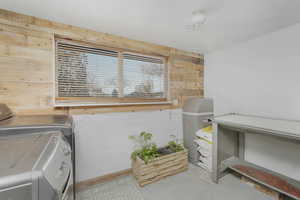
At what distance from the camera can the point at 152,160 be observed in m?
1.80

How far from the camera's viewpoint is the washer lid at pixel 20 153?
498mm

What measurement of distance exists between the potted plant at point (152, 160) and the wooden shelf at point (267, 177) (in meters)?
0.65

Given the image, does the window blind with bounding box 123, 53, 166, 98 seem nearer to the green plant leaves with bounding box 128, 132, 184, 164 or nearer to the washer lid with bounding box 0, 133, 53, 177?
the green plant leaves with bounding box 128, 132, 184, 164

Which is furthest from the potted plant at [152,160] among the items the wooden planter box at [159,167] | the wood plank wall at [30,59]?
the wood plank wall at [30,59]

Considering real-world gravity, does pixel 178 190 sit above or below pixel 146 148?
below

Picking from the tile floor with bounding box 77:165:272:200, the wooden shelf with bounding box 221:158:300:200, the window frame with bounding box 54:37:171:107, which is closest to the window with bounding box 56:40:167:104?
the window frame with bounding box 54:37:171:107

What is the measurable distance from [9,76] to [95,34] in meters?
1.07

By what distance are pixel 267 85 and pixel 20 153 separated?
270 cm

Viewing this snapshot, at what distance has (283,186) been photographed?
1484mm

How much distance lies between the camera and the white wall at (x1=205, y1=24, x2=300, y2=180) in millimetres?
1672

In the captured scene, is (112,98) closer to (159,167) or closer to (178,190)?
(159,167)

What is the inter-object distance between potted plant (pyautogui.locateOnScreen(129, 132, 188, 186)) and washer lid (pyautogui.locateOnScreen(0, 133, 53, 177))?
51.0 inches

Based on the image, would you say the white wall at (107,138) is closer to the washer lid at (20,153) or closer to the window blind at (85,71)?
the window blind at (85,71)

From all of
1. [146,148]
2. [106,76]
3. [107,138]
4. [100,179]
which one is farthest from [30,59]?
[146,148]
